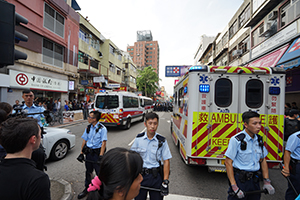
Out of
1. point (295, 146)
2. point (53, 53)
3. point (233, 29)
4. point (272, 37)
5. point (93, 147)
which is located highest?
point (233, 29)

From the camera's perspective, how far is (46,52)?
1411 cm

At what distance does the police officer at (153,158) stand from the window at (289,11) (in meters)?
11.8

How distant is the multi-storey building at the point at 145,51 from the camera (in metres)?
84.1

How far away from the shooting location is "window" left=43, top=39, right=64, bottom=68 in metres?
14.1

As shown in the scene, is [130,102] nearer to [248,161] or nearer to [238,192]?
[248,161]

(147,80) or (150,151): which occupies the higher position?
(147,80)

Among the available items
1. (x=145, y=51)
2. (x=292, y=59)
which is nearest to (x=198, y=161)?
(x=292, y=59)

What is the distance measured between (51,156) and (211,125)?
4.95 m

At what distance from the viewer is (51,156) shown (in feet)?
15.4

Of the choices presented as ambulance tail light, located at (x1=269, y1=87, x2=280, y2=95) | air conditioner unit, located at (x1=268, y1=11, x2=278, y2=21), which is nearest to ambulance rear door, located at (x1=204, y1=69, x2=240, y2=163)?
ambulance tail light, located at (x1=269, y1=87, x2=280, y2=95)

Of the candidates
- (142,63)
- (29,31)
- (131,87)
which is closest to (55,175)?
(29,31)

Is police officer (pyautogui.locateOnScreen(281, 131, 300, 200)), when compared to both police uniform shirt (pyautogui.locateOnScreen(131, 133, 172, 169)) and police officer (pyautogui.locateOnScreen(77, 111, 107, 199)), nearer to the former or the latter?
police uniform shirt (pyautogui.locateOnScreen(131, 133, 172, 169))

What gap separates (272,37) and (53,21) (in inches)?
764

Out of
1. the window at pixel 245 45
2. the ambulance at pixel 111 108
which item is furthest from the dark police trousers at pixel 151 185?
the window at pixel 245 45
